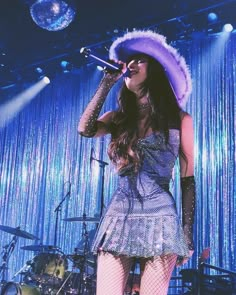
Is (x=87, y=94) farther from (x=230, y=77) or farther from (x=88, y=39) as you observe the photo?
(x=230, y=77)

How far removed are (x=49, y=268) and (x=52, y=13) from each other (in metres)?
3.45

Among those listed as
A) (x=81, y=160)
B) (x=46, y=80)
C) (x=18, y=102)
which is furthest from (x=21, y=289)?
(x=18, y=102)

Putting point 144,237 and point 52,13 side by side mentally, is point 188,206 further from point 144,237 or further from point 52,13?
point 52,13

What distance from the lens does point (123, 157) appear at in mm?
1655

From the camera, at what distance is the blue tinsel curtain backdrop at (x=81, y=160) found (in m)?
6.70

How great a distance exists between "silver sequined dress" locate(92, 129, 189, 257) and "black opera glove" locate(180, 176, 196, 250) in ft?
0.19

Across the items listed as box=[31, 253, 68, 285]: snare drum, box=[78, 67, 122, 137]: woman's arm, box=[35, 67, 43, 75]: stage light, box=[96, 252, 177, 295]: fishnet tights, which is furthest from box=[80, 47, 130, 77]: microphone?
box=[35, 67, 43, 75]: stage light

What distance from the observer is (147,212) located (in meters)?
1.55

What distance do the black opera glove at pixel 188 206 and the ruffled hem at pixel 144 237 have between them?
55 millimetres

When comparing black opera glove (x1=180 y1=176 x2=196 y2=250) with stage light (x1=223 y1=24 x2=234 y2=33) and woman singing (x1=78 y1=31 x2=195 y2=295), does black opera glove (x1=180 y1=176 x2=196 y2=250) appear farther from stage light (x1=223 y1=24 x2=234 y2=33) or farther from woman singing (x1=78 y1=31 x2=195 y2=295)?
stage light (x1=223 y1=24 x2=234 y2=33)

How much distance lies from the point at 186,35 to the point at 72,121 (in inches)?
111

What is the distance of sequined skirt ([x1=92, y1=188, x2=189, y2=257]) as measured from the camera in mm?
1499

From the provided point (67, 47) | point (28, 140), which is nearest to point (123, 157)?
point (67, 47)

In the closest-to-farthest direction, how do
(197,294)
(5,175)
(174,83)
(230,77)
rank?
(174,83) < (197,294) < (230,77) < (5,175)
